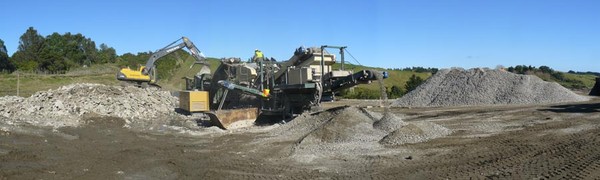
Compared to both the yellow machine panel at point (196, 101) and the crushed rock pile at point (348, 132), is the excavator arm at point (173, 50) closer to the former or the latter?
the yellow machine panel at point (196, 101)

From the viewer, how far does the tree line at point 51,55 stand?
188 feet

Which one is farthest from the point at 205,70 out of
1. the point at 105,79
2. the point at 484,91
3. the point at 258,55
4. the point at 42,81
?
the point at 105,79

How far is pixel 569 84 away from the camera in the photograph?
4750 centimetres

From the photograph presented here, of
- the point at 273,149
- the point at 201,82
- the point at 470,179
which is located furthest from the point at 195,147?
the point at 201,82

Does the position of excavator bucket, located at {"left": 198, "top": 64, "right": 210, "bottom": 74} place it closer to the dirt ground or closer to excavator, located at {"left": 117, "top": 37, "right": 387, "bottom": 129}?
excavator, located at {"left": 117, "top": 37, "right": 387, "bottom": 129}

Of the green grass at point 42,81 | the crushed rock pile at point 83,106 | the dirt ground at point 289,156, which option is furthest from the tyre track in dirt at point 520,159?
the green grass at point 42,81

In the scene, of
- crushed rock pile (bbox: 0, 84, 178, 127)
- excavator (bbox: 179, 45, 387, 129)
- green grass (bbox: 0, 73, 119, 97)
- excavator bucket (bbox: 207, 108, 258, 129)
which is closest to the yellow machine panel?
excavator (bbox: 179, 45, 387, 129)

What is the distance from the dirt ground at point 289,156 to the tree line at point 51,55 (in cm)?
4610

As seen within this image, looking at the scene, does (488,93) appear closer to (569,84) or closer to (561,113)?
(561,113)

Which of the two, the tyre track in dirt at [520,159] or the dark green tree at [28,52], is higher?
the dark green tree at [28,52]

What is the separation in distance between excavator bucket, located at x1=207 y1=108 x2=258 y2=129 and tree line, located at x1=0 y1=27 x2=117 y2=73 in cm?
4378

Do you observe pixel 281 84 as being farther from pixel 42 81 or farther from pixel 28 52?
pixel 28 52

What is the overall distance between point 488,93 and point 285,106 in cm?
1234

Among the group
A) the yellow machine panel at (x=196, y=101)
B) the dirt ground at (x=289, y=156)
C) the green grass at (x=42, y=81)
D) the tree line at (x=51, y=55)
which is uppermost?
the tree line at (x=51, y=55)
